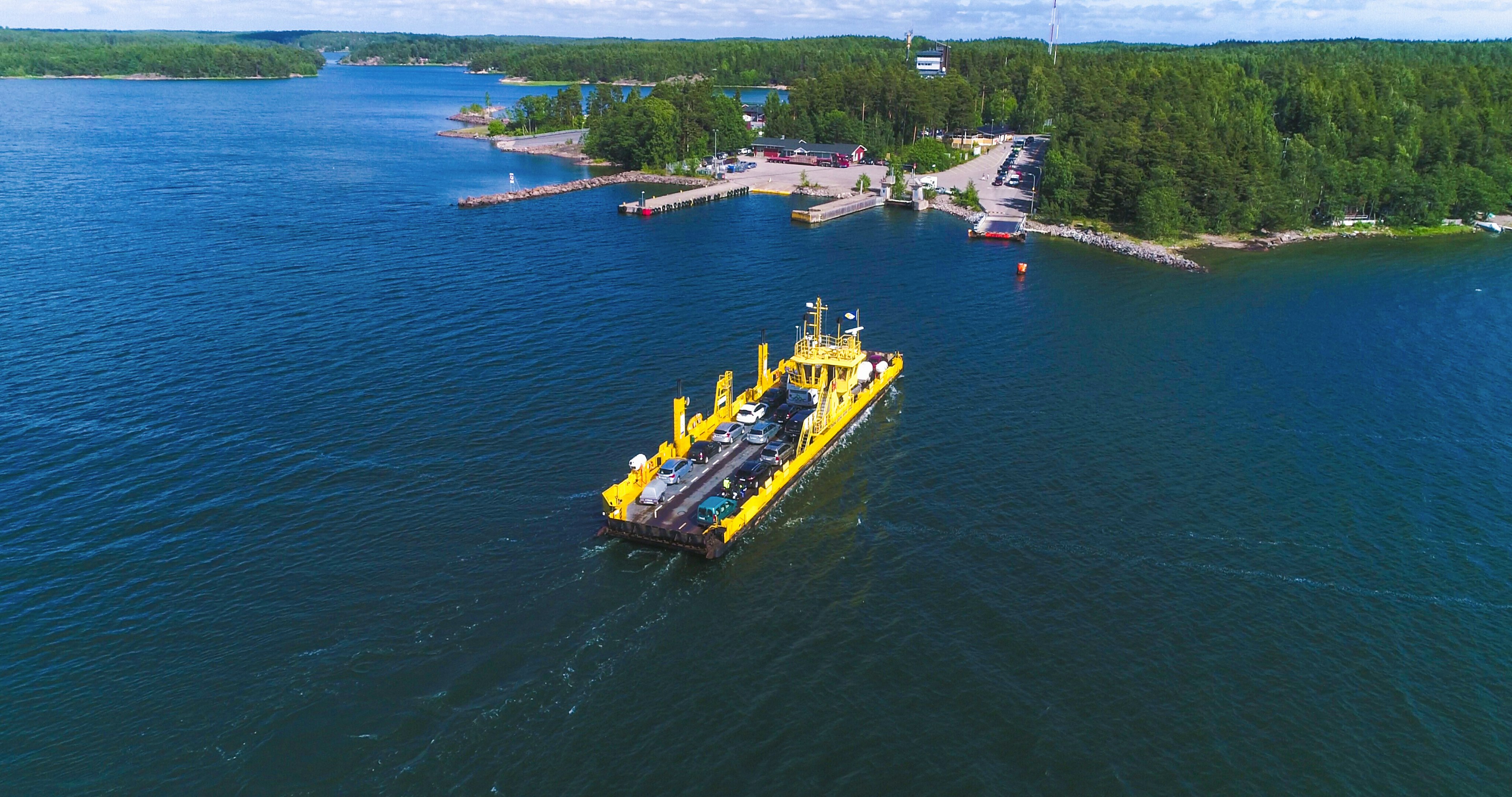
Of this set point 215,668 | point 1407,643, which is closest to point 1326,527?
point 1407,643

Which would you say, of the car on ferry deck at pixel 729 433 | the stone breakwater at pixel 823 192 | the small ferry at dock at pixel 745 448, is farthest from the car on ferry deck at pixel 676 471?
the stone breakwater at pixel 823 192

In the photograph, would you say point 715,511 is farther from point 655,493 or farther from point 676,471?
point 676,471

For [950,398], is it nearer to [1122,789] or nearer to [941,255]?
[1122,789]

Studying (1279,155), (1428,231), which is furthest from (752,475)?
(1428,231)

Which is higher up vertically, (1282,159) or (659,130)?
(659,130)

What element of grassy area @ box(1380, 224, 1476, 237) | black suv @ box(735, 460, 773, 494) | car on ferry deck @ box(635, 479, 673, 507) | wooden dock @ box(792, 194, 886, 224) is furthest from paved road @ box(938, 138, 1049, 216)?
car on ferry deck @ box(635, 479, 673, 507)

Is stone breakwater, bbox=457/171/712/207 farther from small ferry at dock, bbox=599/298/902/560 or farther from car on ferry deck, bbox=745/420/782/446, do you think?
car on ferry deck, bbox=745/420/782/446
